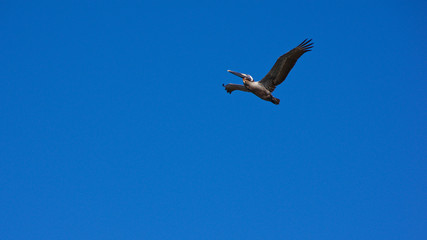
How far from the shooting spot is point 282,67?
1027 inches

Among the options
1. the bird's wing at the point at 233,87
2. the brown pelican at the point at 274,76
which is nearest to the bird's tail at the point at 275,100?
the brown pelican at the point at 274,76

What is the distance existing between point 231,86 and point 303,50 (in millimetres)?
6899

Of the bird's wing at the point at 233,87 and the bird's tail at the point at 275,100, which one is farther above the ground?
the bird's wing at the point at 233,87

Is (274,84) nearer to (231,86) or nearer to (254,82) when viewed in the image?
(254,82)

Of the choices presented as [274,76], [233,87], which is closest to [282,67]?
[274,76]

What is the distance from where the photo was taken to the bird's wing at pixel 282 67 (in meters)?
24.9

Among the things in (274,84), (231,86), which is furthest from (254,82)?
(231,86)

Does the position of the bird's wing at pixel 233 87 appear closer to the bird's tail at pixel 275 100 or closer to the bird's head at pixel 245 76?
the bird's head at pixel 245 76

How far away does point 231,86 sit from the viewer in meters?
30.7

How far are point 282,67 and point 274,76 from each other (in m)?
0.89

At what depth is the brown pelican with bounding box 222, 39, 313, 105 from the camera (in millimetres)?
25109

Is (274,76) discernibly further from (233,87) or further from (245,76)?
(233,87)

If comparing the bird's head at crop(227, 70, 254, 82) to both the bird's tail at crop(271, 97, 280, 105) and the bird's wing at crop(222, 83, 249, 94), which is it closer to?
the bird's wing at crop(222, 83, 249, 94)

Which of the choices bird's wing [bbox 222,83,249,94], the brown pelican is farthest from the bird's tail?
bird's wing [bbox 222,83,249,94]
